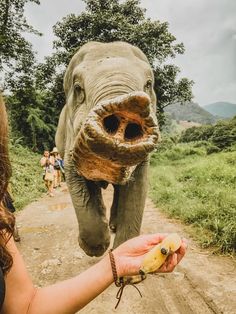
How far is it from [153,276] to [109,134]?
2160mm

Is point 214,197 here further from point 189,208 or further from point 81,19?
point 81,19

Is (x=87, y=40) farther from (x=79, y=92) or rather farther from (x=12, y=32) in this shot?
(x=79, y=92)

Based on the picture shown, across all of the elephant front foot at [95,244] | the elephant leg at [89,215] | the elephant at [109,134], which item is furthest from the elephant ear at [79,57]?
Result: the elephant front foot at [95,244]

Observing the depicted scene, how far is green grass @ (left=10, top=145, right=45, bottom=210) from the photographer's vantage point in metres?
12.0

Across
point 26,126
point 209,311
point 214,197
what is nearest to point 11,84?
point 26,126

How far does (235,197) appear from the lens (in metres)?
7.18

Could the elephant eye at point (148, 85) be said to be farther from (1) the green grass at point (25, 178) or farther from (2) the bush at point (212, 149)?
(2) the bush at point (212, 149)

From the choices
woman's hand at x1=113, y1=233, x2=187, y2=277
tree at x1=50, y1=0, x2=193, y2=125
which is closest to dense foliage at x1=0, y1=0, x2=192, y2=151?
tree at x1=50, y1=0, x2=193, y2=125

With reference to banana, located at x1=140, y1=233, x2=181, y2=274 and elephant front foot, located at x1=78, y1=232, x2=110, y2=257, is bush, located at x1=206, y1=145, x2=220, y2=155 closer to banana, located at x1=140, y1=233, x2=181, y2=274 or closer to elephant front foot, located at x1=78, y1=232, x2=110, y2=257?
elephant front foot, located at x1=78, y1=232, x2=110, y2=257

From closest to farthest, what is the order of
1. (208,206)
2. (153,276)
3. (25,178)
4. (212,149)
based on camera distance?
(153,276), (208,206), (25,178), (212,149)

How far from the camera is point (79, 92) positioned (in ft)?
12.5

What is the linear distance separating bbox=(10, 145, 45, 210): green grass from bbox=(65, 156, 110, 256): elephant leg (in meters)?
5.64

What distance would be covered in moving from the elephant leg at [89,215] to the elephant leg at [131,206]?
0.16 meters

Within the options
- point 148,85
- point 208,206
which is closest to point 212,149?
point 208,206
